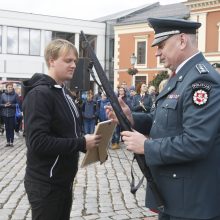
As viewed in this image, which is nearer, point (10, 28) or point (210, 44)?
point (210, 44)

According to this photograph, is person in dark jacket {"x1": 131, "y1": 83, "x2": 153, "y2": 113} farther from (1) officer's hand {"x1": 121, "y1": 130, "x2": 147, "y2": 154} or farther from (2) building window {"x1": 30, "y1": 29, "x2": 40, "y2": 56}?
(2) building window {"x1": 30, "y1": 29, "x2": 40, "y2": 56}

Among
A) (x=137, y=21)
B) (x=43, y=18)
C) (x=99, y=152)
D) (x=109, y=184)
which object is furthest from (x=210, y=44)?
(x=99, y=152)

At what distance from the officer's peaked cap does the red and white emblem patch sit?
44 centimetres

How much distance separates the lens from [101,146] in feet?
11.3

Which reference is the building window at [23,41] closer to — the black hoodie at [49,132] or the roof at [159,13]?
the roof at [159,13]

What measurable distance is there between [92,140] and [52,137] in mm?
315

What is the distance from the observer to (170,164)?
2.62m

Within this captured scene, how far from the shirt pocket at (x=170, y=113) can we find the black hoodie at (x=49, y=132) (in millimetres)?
742

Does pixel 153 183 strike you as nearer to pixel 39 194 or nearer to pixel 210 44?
pixel 39 194

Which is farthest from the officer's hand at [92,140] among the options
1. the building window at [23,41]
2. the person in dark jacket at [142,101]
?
the building window at [23,41]

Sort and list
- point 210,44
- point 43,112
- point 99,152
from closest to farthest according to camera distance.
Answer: point 43,112
point 99,152
point 210,44

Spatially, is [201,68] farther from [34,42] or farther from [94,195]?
[34,42]

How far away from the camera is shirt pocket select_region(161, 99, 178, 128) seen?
260 centimetres

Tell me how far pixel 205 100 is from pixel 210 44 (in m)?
35.9
